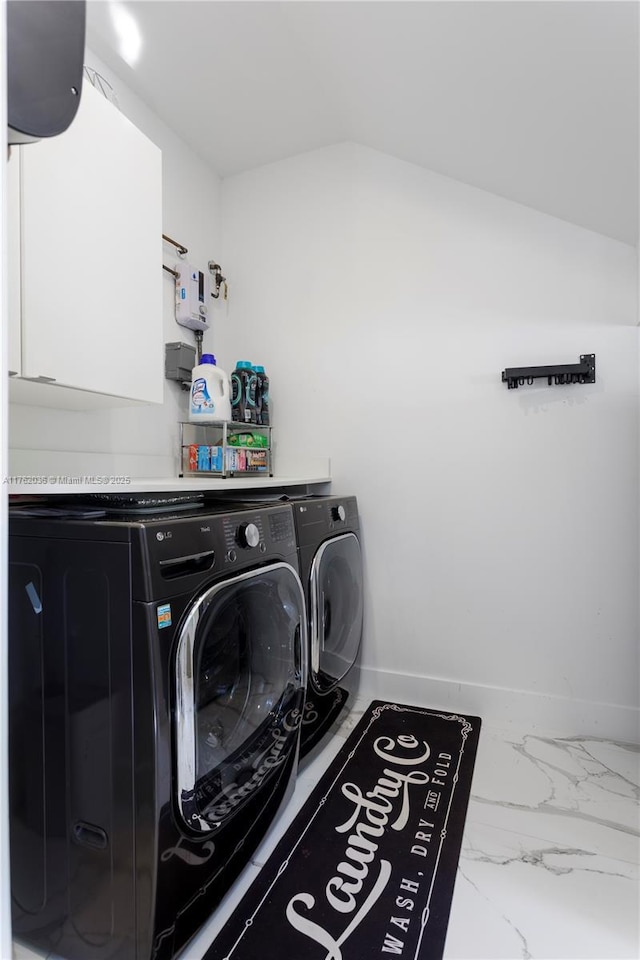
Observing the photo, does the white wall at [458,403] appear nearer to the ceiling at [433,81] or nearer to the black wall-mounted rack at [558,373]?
the black wall-mounted rack at [558,373]

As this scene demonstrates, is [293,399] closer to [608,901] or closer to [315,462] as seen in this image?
[315,462]

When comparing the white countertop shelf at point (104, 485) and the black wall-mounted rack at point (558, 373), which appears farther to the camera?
the black wall-mounted rack at point (558, 373)

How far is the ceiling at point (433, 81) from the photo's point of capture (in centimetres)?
141

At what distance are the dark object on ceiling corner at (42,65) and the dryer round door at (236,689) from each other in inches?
34.7

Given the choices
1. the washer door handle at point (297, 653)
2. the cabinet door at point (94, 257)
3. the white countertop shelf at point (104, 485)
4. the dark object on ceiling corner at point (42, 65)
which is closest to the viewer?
the dark object on ceiling corner at point (42, 65)

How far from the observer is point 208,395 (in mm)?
2191

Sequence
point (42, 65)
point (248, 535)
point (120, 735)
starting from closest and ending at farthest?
point (42, 65)
point (120, 735)
point (248, 535)

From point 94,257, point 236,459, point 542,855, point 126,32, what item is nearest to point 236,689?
point 542,855

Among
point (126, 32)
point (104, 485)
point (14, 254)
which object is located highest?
point (126, 32)

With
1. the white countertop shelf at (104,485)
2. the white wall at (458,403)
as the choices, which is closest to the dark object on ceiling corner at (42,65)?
the white countertop shelf at (104,485)

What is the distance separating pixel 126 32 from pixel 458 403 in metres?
1.95

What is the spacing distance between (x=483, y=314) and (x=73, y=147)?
1.70 metres

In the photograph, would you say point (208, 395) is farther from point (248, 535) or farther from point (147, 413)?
point (248, 535)

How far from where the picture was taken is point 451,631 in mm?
2271
